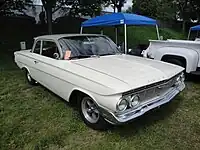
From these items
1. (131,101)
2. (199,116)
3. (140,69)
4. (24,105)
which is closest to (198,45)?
(199,116)

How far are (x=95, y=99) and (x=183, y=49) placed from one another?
348 centimetres

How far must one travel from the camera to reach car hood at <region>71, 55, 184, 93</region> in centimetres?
277

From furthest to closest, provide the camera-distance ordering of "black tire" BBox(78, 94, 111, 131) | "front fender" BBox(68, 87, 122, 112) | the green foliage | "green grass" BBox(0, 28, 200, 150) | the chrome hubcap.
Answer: the green foliage < the chrome hubcap < "black tire" BBox(78, 94, 111, 131) < "green grass" BBox(0, 28, 200, 150) < "front fender" BBox(68, 87, 122, 112)

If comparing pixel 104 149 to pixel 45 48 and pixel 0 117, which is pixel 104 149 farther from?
pixel 45 48

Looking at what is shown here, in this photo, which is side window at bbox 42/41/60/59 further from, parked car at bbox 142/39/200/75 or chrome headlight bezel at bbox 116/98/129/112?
parked car at bbox 142/39/200/75

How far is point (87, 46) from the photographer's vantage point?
4176mm

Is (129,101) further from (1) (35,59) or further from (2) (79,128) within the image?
(1) (35,59)

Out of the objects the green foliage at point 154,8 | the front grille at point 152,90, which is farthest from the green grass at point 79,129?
the green foliage at point 154,8

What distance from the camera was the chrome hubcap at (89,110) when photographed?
3250 mm

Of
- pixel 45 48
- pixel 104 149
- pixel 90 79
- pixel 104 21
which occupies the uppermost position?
pixel 104 21

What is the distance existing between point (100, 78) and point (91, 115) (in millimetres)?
763

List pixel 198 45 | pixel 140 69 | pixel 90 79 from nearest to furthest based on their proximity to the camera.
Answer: pixel 90 79, pixel 140 69, pixel 198 45

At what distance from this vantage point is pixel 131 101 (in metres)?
2.79

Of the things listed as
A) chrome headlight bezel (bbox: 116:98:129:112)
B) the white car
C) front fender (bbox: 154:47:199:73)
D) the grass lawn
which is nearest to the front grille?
the white car
